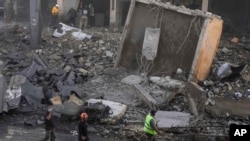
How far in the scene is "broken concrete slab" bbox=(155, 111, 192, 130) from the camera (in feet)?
35.9

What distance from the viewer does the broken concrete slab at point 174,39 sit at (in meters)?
13.2

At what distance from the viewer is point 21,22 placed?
76.4 feet

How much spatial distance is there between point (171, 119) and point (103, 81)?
138 inches

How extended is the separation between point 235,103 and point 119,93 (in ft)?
11.3

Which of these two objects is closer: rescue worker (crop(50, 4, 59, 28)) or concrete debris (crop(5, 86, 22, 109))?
concrete debris (crop(5, 86, 22, 109))

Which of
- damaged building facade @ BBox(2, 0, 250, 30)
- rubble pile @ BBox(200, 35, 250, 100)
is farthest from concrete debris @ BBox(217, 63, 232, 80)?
damaged building facade @ BBox(2, 0, 250, 30)

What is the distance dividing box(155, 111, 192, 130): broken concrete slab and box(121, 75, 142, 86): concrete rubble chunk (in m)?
2.38

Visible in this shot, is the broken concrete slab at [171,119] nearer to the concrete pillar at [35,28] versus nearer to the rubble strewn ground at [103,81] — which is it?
the rubble strewn ground at [103,81]

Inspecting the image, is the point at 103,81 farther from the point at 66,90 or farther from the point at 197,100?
the point at 197,100

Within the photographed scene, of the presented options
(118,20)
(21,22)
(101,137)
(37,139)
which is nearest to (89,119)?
(101,137)

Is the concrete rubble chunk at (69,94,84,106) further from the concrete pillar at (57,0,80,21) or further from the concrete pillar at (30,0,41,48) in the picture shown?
the concrete pillar at (57,0,80,21)

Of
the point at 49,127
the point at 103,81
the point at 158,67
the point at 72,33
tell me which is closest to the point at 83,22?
the point at 72,33

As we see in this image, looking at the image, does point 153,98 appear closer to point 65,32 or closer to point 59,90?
point 59,90

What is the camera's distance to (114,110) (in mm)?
11406
